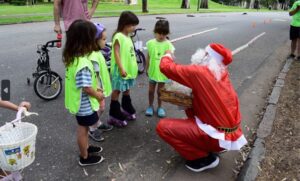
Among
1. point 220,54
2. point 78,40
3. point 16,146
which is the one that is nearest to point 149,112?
point 220,54

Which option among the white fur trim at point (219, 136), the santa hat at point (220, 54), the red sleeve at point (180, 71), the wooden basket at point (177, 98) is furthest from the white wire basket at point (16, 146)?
the santa hat at point (220, 54)

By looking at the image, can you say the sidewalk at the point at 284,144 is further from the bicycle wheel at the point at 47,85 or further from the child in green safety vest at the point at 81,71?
the bicycle wheel at the point at 47,85

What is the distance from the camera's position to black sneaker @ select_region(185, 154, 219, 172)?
364 centimetres

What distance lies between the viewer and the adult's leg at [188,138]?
349 cm

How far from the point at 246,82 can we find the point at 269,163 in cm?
372

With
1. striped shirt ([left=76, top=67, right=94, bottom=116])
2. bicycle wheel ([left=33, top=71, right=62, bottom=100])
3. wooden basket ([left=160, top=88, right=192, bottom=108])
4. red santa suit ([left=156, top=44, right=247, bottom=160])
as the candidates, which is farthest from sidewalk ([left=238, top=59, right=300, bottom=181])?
bicycle wheel ([left=33, top=71, right=62, bottom=100])

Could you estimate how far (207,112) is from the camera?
343 centimetres

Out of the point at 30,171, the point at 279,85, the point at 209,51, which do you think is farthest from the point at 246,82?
the point at 30,171

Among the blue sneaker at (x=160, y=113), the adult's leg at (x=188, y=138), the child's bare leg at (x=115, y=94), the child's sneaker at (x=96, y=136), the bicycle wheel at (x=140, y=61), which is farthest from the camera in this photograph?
the bicycle wheel at (x=140, y=61)

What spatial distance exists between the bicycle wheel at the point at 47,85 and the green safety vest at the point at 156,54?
1.82 metres

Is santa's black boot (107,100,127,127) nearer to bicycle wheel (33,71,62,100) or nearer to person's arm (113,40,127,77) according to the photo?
person's arm (113,40,127,77)

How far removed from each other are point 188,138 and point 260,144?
1156 mm

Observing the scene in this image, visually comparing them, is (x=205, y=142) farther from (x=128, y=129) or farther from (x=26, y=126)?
(x=26, y=126)

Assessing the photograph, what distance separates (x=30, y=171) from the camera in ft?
11.4
